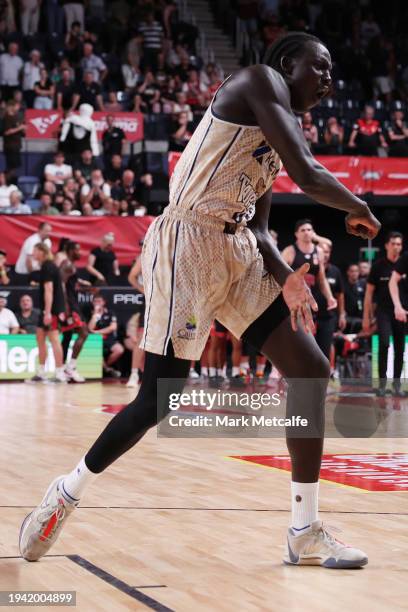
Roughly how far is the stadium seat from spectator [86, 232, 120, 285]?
7.31ft

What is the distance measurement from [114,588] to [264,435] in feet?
16.6

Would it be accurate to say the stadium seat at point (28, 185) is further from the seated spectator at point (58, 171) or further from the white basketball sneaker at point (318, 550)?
the white basketball sneaker at point (318, 550)

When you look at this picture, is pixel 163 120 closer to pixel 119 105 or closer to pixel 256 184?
pixel 119 105

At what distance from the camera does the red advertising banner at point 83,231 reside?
15.8 m

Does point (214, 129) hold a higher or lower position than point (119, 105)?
lower

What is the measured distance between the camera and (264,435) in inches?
329

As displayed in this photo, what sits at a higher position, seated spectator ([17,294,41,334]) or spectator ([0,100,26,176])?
spectator ([0,100,26,176])

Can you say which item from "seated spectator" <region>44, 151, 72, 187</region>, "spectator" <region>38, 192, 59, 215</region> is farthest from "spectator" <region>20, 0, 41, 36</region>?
"spectator" <region>38, 192, 59, 215</region>

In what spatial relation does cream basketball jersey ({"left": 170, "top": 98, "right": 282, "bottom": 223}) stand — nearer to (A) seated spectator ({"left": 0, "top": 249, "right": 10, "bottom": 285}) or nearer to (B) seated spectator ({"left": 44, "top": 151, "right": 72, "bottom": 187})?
(A) seated spectator ({"left": 0, "top": 249, "right": 10, "bottom": 285})

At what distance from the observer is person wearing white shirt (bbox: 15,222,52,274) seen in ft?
50.7

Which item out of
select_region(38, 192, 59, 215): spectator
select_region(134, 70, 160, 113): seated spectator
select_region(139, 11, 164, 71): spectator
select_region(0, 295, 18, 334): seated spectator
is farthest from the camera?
select_region(139, 11, 164, 71): spectator

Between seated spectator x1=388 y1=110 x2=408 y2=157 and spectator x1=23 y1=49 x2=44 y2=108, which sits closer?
spectator x1=23 y1=49 x2=44 y2=108

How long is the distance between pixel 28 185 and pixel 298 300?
14642mm

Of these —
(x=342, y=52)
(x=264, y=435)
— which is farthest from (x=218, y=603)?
(x=342, y=52)
